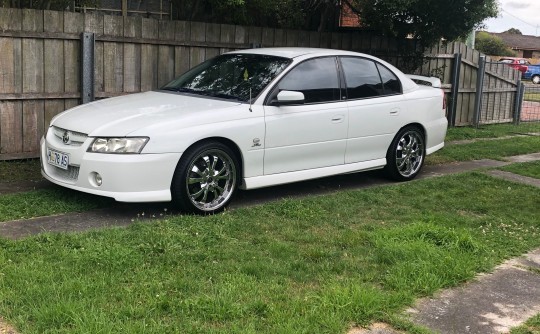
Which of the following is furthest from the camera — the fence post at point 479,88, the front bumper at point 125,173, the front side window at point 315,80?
the fence post at point 479,88

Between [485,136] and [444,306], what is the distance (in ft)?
30.7

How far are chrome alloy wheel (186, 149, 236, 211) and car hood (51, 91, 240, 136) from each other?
1.27ft

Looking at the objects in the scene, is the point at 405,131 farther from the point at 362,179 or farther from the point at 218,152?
the point at 218,152

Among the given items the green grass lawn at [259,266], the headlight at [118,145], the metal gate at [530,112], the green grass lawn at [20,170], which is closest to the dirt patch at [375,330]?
the green grass lawn at [259,266]

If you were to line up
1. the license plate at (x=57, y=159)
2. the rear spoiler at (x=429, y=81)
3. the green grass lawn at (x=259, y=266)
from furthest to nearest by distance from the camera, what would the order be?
1. the rear spoiler at (x=429, y=81)
2. the license plate at (x=57, y=159)
3. the green grass lawn at (x=259, y=266)

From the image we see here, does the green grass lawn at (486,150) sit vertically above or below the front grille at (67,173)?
below

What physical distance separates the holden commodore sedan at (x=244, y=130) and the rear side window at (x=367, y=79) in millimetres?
15

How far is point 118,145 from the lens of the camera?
5.66 metres

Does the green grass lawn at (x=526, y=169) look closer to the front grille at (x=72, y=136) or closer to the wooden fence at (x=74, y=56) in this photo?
the wooden fence at (x=74, y=56)

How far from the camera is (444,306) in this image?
13.6 ft

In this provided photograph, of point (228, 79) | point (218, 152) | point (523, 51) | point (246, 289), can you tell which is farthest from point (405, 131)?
point (523, 51)

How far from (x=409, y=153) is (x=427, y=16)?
4.44 meters

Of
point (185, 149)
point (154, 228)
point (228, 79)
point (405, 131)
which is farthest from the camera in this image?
point (405, 131)

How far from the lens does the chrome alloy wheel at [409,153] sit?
8.03 metres
